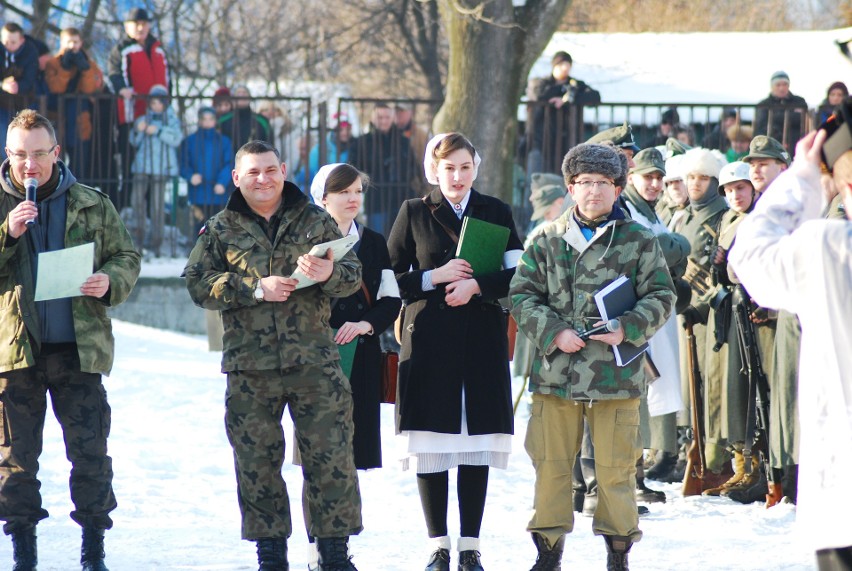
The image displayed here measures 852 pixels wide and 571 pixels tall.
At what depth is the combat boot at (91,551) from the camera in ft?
18.6

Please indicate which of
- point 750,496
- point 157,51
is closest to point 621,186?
point 750,496

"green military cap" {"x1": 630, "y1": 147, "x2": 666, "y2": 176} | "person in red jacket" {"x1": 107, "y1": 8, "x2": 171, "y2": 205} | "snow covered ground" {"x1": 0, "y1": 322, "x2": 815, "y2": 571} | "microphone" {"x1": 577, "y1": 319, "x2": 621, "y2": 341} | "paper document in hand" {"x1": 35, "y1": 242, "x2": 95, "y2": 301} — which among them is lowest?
"snow covered ground" {"x1": 0, "y1": 322, "x2": 815, "y2": 571}

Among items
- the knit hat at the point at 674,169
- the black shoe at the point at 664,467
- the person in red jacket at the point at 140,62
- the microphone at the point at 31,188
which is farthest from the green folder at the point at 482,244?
the person in red jacket at the point at 140,62

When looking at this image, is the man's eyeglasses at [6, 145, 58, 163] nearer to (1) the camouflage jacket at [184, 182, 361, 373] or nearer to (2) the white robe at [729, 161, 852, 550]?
(1) the camouflage jacket at [184, 182, 361, 373]

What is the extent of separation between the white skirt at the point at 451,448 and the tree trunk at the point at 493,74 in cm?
653

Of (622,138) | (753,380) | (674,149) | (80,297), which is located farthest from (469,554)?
(674,149)

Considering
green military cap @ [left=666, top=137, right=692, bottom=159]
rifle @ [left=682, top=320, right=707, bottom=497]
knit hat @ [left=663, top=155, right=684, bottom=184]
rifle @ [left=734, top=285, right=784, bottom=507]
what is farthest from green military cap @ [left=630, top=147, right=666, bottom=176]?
green military cap @ [left=666, top=137, right=692, bottom=159]

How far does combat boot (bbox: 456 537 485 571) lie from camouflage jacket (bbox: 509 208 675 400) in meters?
0.74

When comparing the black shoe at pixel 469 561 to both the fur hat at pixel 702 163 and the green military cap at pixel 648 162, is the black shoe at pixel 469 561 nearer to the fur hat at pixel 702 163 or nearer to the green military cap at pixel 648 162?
the green military cap at pixel 648 162

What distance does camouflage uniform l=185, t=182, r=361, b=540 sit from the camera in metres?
5.42

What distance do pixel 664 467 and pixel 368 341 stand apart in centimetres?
284

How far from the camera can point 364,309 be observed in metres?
5.95

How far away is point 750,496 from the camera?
7492 millimetres

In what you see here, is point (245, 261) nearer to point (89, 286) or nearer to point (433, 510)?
point (89, 286)
